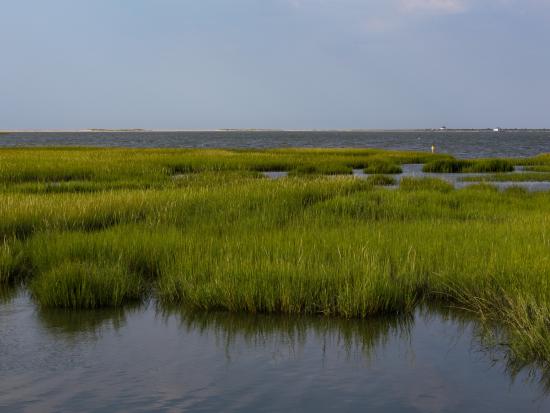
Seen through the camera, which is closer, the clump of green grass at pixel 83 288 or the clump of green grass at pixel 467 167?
the clump of green grass at pixel 83 288

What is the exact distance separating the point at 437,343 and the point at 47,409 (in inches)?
165

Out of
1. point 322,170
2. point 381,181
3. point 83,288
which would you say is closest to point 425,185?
point 381,181

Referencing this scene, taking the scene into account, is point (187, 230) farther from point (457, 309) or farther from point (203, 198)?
point (457, 309)

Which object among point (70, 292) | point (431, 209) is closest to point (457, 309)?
point (70, 292)

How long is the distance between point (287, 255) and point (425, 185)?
13460 millimetres

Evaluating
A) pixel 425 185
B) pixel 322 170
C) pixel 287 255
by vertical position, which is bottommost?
pixel 287 255

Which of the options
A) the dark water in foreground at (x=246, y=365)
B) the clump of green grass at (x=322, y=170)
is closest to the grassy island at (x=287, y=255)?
the dark water in foreground at (x=246, y=365)

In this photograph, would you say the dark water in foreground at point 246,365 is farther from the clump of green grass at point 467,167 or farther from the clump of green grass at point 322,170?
the clump of green grass at point 467,167

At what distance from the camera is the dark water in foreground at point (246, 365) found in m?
5.53

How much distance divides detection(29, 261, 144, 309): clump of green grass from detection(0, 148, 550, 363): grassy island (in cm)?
2

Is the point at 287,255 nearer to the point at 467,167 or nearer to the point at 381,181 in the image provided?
the point at 381,181

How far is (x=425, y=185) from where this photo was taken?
71.3 ft

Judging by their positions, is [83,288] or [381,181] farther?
[381,181]

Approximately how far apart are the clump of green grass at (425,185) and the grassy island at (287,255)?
12.3 feet
